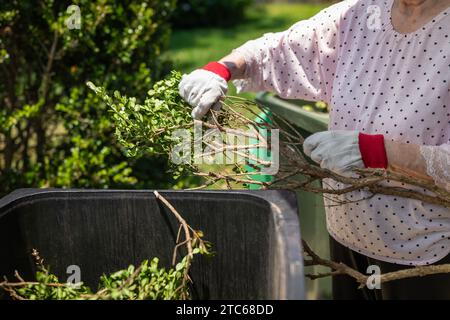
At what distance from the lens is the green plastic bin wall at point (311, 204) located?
2920 millimetres

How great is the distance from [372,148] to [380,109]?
0.69 ft

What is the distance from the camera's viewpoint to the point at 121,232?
1767mm

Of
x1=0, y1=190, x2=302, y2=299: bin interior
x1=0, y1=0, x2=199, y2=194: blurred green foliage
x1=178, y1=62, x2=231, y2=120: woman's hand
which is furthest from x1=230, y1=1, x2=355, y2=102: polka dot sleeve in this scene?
x1=0, y1=0, x2=199, y2=194: blurred green foliage

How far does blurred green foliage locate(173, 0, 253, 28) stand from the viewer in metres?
11.2

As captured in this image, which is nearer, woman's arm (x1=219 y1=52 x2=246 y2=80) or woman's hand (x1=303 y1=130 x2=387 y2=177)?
woman's hand (x1=303 y1=130 x2=387 y2=177)

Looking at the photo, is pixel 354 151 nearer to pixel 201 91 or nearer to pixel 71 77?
pixel 201 91

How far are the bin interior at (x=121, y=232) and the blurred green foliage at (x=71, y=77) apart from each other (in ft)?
5.79

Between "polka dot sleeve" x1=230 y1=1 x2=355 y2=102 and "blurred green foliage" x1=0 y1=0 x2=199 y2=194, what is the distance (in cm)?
119

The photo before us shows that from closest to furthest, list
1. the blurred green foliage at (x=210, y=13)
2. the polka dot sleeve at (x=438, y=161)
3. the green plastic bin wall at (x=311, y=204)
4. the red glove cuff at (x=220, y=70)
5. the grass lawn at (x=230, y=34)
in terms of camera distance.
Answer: the polka dot sleeve at (x=438, y=161), the red glove cuff at (x=220, y=70), the green plastic bin wall at (x=311, y=204), the grass lawn at (x=230, y=34), the blurred green foliage at (x=210, y=13)

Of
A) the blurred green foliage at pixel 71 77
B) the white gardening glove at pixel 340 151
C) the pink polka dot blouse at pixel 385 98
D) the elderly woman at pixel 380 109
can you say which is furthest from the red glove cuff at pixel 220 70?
the blurred green foliage at pixel 71 77

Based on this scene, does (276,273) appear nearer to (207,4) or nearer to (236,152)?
(236,152)

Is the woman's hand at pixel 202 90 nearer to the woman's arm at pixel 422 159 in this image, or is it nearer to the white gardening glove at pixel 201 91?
the white gardening glove at pixel 201 91

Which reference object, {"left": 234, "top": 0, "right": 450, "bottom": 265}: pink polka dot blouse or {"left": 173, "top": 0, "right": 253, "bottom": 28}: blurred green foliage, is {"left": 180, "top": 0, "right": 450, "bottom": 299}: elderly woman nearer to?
{"left": 234, "top": 0, "right": 450, "bottom": 265}: pink polka dot blouse

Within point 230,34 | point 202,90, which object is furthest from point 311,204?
point 230,34
